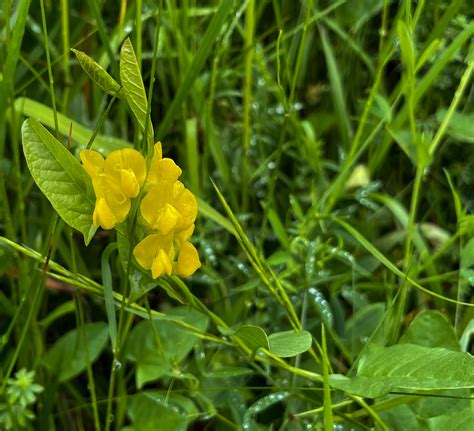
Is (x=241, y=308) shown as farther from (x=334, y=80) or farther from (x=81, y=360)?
(x=334, y=80)

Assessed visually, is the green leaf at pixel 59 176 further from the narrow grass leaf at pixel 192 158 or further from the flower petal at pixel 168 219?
the narrow grass leaf at pixel 192 158

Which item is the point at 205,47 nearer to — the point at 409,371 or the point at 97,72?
the point at 97,72

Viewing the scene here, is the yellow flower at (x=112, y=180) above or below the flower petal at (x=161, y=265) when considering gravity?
above

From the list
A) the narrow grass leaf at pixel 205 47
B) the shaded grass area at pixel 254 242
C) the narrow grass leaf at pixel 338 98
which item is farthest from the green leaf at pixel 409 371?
the narrow grass leaf at pixel 338 98

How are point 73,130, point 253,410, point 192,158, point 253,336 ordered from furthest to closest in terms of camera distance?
point 192,158
point 73,130
point 253,410
point 253,336

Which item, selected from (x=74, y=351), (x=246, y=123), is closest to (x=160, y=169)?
(x=74, y=351)

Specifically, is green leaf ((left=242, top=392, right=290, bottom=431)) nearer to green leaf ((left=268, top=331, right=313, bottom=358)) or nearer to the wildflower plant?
green leaf ((left=268, top=331, right=313, bottom=358))

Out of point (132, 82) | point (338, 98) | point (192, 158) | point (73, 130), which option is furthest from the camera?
point (338, 98)
